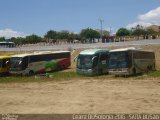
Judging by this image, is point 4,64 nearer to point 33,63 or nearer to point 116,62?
point 33,63

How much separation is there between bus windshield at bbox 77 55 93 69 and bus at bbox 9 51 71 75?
702 cm

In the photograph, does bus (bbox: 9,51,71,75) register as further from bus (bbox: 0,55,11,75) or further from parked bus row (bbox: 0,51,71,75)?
bus (bbox: 0,55,11,75)

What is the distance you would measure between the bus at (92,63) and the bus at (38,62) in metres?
7.02

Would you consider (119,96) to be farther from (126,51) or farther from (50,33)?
(50,33)

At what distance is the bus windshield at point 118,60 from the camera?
33938 mm

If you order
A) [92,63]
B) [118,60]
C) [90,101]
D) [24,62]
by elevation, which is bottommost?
[90,101]

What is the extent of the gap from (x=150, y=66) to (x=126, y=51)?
19.6 feet

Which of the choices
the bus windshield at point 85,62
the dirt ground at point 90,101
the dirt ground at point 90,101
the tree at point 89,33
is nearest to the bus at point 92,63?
the bus windshield at point 85,62

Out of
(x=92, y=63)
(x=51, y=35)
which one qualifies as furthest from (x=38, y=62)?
(x=51, y=35)

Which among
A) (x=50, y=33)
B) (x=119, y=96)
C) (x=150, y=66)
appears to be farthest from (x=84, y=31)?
(x=119, y=96)

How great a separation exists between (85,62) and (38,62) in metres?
8.22

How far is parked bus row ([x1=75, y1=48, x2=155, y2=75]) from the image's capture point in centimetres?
3397

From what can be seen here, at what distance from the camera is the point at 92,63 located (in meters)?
37.7

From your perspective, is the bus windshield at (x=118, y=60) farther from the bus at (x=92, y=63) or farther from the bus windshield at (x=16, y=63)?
the bus windshield at (x=16, y=63)
